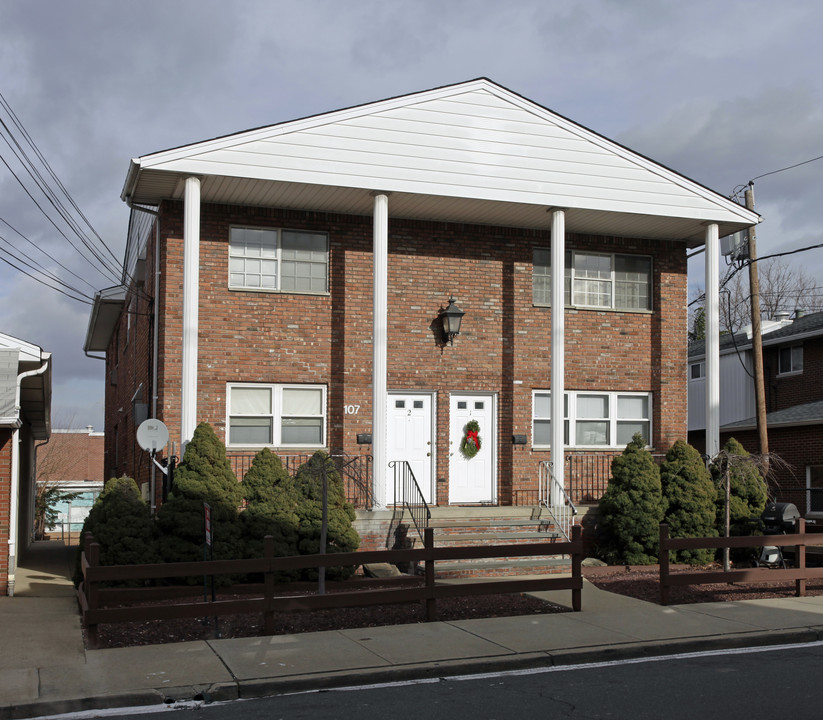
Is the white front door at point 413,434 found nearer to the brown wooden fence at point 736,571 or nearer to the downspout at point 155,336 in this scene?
the downspout at point 155,336

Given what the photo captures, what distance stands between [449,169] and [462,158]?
1.15 feet

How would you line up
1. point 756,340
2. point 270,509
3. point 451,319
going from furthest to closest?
point 756,340 < point 451,319 < point 270,509

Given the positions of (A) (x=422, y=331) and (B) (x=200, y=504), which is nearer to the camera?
(B) (x=200, y=504)

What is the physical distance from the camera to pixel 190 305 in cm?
1547

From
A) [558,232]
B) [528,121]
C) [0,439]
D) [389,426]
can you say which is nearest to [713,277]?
[558,232]

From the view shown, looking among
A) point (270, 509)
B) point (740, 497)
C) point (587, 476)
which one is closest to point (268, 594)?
point (270, 509)

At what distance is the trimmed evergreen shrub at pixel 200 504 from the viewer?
1348 cm

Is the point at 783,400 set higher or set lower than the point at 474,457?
higher

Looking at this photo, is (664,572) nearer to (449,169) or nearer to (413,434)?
(413,434)

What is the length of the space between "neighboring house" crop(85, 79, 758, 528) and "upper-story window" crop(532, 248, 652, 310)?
0.04 metres

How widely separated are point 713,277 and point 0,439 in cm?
1298

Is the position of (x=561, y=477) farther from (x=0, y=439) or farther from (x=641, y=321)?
(x=0, y=439)

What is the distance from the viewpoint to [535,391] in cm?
1853

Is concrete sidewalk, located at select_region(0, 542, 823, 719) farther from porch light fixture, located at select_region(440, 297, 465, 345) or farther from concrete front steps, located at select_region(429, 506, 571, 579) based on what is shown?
porch light fixture, located at select_region(440, 297, 465, 345)
